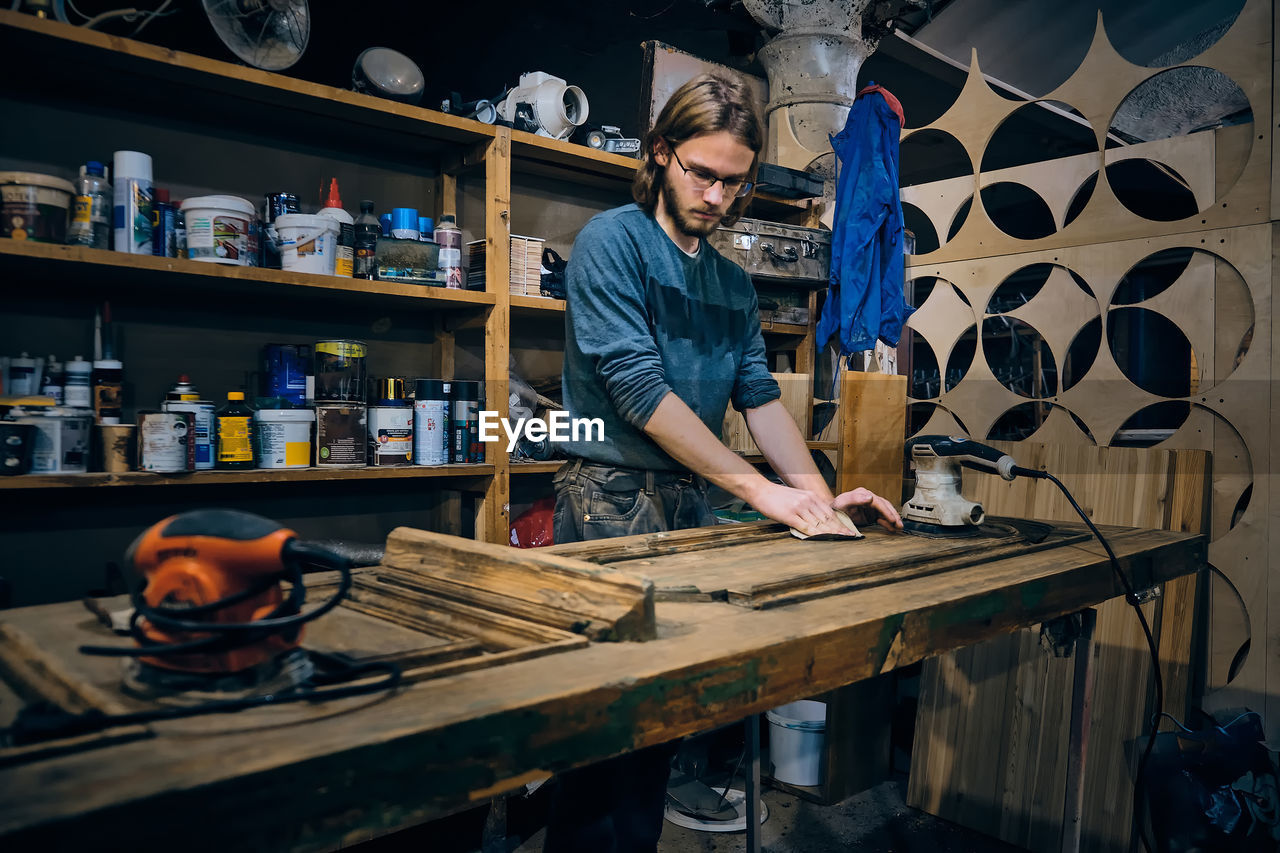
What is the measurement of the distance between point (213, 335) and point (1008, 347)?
6822mm

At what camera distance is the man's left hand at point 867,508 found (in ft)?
5.05

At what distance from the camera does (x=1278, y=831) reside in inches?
75.2

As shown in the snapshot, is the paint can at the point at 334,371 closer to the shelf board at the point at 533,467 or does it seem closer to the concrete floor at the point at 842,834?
the shelf board at the point at 533,467

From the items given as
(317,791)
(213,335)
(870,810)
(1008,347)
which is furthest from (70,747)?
(1008,347)

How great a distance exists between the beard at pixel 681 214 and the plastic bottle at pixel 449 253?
2.84 ft

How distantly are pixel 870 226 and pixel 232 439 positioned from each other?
213 centimetres

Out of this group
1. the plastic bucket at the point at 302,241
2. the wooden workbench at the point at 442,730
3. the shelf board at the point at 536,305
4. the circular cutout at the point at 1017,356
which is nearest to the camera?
the wooden workbench at the point at 442,730

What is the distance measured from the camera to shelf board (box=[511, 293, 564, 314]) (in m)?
2.41

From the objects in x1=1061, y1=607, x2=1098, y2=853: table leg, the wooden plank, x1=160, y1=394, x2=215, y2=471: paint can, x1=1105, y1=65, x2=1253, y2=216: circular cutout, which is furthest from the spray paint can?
x1=1105, y1=65, x2=1253, y2=216: circular cutout

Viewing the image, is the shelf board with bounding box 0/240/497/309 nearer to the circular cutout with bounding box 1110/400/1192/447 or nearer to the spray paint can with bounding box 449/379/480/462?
the spray paint can with bounding box 449/379/480/462

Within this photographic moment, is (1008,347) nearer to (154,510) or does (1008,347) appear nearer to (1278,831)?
(1278,831)

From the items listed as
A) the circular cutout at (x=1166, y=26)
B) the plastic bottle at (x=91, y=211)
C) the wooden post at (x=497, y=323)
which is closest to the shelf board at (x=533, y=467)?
the wooden post at (x=497, y=323)

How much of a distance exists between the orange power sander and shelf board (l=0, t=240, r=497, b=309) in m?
1.44

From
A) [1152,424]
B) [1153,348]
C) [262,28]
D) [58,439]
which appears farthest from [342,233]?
[1152,424]
